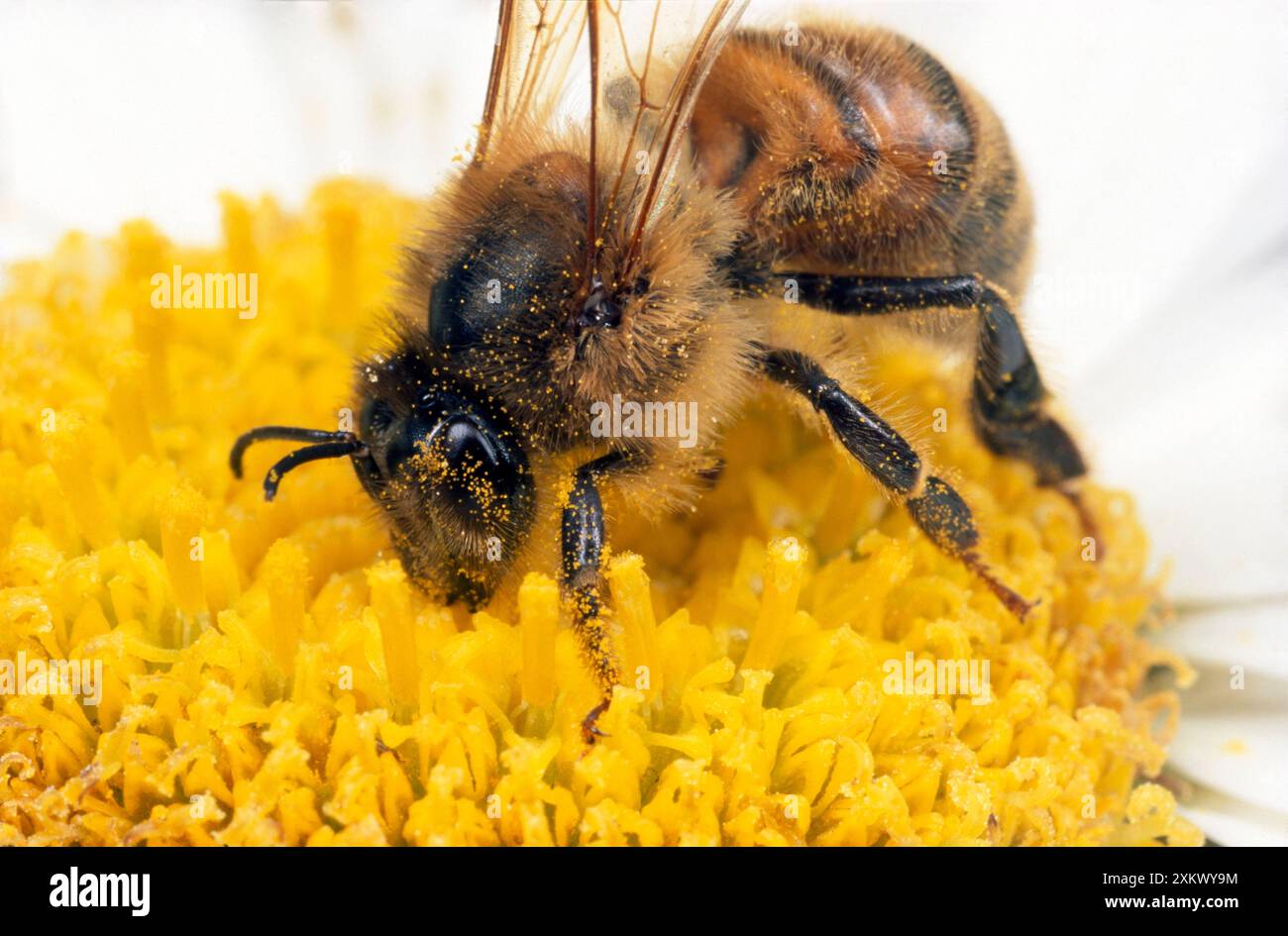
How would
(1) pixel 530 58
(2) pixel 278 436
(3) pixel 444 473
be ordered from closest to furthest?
(3) pixel 444 473 < (2) pixel 278 436 < (1) pixel 530 58

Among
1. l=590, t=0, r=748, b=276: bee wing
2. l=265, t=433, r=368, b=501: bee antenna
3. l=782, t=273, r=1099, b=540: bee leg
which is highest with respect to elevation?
l=590, t=0, r=748, b=276: bee wing

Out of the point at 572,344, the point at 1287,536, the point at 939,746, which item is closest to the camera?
the point at 572,344

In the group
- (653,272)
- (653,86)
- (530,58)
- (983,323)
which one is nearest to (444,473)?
(653,272)

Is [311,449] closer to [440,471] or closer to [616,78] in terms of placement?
[440,471]

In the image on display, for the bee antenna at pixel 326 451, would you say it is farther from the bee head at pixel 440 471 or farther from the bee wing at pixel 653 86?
the bee wing at pixel 653 86

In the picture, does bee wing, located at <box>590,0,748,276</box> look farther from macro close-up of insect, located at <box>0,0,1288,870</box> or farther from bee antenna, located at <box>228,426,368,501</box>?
bee antenna, located at <box>228,426,368,501</box>

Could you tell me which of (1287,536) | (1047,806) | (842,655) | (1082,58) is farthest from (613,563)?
(1082,58)

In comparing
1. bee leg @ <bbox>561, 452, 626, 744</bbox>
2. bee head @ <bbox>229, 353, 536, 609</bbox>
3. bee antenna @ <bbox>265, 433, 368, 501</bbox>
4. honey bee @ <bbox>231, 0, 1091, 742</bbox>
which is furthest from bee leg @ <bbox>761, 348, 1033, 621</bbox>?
bee antenna @ <bbox>265, 433, 368, 501</bbox>

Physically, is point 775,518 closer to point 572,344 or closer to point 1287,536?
point 572,344
